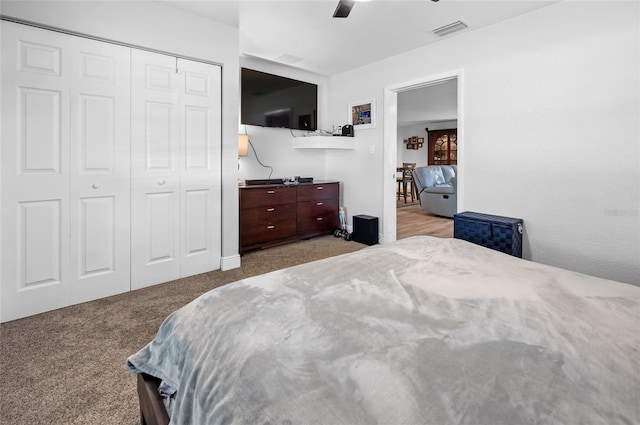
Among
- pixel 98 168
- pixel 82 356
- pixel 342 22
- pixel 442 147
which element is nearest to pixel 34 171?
pixel 98 168

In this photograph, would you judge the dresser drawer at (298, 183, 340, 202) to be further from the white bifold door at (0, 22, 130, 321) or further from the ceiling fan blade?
the ceiling fan blade

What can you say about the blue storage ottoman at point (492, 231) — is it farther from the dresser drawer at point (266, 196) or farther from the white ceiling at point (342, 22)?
the dresser drawer at point (266, 196)

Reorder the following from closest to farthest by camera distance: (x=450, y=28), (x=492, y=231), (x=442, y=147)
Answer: (x=492, y=231)
(x=450, y=28)
(x=442, y=147)

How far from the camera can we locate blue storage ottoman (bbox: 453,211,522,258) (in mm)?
2861

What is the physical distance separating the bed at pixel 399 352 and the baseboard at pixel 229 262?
2133 mm

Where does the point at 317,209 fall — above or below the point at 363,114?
below

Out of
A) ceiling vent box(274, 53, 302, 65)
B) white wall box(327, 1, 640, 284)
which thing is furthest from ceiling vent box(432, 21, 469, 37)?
ceiling vent box(274, 53, 302, 65)

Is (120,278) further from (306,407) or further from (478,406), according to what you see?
(478,406)

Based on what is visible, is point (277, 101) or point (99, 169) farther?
point (277, 101)

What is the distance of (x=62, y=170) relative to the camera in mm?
2412

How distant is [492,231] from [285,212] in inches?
94.2

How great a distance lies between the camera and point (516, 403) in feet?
2.12

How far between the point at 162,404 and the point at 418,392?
839 millimetres

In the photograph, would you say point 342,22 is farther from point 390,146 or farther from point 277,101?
point 390,146
